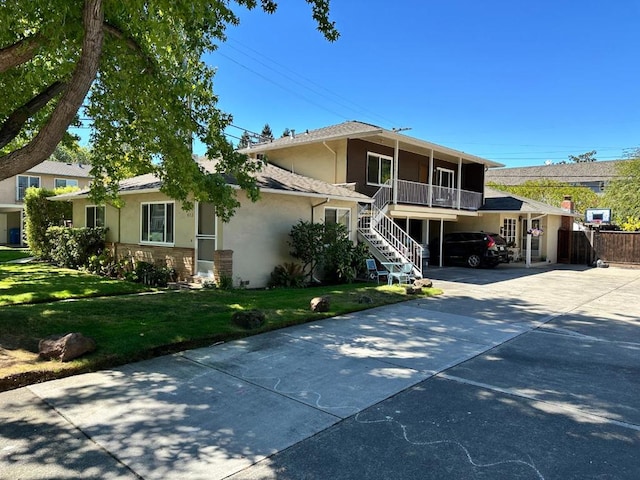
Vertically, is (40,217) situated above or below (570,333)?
above

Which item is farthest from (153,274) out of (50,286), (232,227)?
(232,227)

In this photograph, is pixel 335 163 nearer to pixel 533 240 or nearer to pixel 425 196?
pixel 425 196

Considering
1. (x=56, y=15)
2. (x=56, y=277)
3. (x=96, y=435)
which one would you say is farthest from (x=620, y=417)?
(x=56, y=277)

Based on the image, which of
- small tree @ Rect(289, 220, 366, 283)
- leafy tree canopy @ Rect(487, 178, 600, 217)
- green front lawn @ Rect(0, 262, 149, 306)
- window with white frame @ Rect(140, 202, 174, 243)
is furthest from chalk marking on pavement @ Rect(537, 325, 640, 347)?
leafy tree canopy @ Rect(487, 178, 600, 217)

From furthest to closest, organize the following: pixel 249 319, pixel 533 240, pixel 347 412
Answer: pixel 533 240 < pixel 249 319 < pixel 347 412

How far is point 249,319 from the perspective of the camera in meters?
7.32

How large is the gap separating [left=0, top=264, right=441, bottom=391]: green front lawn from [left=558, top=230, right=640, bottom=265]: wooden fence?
16873 millimetres

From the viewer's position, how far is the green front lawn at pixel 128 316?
540cm

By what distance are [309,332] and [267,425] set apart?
3.52 metres

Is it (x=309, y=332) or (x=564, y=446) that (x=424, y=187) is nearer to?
(x=309, y=332)

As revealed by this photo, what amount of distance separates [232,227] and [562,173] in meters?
48.7

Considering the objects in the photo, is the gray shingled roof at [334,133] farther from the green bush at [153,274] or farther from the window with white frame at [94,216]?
the green bush at [153,274]

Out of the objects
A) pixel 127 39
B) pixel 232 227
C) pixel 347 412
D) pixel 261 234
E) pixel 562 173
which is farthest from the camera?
pixel 562 173

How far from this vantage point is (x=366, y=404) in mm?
4402
